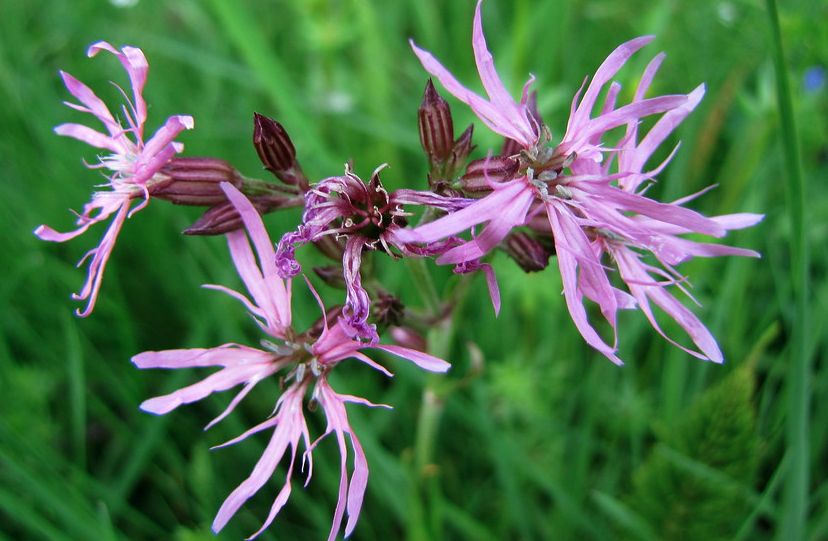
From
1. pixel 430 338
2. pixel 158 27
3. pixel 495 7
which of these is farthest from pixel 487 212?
pixel 158 27

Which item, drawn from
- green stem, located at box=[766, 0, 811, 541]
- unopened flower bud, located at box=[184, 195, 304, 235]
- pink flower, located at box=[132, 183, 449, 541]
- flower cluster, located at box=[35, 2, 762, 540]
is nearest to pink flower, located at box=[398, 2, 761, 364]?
flower cluster, located at box=[35, 2, 762, 540]

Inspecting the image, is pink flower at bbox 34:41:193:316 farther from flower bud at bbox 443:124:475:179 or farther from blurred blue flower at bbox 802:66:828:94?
blurred blue flower at bbox 802:66:828:94

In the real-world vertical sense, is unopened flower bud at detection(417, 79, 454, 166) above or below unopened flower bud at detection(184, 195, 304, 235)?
above

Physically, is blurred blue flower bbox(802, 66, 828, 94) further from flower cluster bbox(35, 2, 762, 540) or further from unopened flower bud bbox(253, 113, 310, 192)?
unopened flower bud bbox(253, 113, 310, 192)

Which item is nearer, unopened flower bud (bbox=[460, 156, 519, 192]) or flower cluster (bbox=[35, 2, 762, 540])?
flower cluster (bbox=[35, 2, 762, 540])

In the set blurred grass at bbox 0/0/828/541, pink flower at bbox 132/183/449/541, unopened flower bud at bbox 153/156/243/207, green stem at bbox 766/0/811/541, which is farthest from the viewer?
blurred grass at bbox 0/0/828/541

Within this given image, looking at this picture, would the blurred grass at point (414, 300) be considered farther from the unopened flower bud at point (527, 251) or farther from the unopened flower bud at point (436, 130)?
the unopened flower bud at point (436, 130)

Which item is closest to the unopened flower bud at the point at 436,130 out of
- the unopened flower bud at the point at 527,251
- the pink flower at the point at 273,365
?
the unopened flower bud at the point at 527,251

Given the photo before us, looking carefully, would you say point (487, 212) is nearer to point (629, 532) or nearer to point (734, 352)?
point (629, 532)

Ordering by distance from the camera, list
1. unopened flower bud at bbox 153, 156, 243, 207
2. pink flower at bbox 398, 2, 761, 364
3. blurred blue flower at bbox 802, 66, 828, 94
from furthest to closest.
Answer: blurred blue flower at bbox 802, 66, 828, 94 → unopened flower bud at bbox 153, 156, 243, 207 → pink flower at bbox 398, 2, 761, 364
